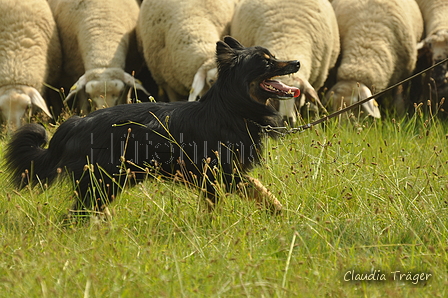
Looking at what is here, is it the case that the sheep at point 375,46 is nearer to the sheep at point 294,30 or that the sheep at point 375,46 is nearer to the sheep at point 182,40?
the sheep at point 294,30

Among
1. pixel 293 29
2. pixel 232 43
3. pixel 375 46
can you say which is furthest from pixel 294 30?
pixel 232 43

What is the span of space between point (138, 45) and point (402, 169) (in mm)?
4571

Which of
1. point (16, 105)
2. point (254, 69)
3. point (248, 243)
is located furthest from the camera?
point (16, 105)

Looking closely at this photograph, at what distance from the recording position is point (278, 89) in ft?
12.5

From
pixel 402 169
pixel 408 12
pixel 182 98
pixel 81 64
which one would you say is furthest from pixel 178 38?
pixel 402 169

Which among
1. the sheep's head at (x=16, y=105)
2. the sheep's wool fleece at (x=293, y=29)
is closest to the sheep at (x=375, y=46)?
the sheep's wool fleece at (x=293, y=29)

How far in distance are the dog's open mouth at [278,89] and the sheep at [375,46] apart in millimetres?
3570

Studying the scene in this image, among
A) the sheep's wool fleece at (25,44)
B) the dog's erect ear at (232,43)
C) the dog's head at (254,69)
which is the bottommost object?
the sheep's wool fleece at (25,44)

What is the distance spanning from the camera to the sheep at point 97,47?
7.32 meters

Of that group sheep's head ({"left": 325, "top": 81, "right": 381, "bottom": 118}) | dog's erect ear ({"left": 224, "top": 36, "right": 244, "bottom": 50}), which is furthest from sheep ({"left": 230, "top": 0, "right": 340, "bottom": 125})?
dog's erect ear ({"left": 224, "top": 36, "right": 244, "bottom": 50})

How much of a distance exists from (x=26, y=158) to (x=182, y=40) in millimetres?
3749

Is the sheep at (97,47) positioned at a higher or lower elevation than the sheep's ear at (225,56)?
lower

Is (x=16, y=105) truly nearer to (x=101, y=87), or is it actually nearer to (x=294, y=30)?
(x=101, y=87)

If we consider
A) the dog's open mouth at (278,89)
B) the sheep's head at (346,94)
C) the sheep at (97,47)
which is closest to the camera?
the dog's open mouth at (278,89)
